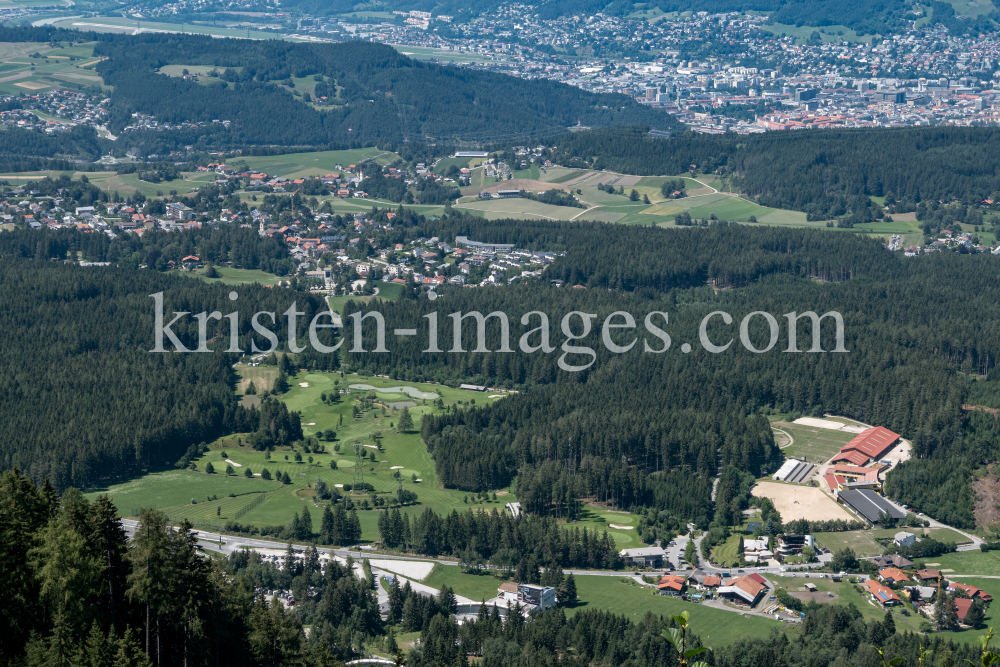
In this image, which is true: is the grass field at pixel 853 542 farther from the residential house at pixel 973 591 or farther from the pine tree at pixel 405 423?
the pine tree at pixel 405 423

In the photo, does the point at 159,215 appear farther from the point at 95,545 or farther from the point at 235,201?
the point at 95,545

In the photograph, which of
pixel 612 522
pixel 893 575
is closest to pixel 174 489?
pixel 612 522

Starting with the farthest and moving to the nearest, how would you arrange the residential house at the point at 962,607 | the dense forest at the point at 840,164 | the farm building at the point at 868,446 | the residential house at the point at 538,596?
the dense forest at the point at 840,164
the farm building at the point at 868,446
the residential house at the point at 538,596
the residential house at the point at 962,607

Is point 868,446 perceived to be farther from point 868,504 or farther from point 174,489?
point 174,489

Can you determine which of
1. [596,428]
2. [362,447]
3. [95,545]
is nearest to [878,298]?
[596,428]

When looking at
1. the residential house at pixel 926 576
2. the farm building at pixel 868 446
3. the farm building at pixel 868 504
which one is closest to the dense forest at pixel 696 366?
the farm building at pixel 868 504

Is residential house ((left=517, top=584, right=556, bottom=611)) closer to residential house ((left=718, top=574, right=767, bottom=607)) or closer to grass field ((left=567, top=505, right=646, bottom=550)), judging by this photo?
residential house ((left=718, top=574, right=767, bottom=607))
